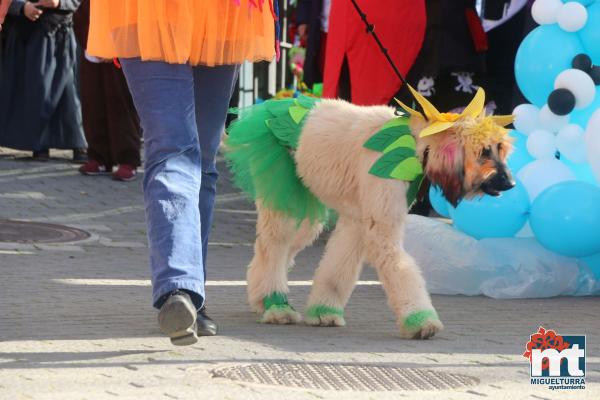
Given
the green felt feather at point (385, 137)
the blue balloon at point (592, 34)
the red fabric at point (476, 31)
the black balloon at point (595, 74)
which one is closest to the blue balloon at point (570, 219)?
the black balloon at point (595, 74)

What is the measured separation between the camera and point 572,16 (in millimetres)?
6629

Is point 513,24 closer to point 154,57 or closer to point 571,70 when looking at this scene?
point 571,70

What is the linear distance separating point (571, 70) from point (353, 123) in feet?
5.48

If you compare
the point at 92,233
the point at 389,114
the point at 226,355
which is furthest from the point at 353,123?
the point at 92,233

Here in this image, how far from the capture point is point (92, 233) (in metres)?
8.39

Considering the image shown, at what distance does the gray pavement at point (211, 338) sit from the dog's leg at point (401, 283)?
Result: 0.07 meters

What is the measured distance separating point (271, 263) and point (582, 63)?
83.7 inches

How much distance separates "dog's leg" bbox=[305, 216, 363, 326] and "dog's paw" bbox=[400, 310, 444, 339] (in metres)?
0.42

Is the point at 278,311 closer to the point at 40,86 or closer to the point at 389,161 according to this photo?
the point at 389,161

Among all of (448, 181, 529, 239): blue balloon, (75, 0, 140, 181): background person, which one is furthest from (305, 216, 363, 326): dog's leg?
(75, 0, 140, 181): background person

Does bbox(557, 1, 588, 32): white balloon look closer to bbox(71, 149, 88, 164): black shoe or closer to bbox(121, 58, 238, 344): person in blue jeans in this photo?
bbox(121, 58, 238, 344): person in blue jeans

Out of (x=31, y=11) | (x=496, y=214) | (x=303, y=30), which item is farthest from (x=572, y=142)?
(x=31, y=11)

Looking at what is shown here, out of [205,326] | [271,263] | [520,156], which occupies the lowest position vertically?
[205,326]

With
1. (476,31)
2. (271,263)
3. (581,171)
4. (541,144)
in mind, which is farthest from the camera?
(476,31)
